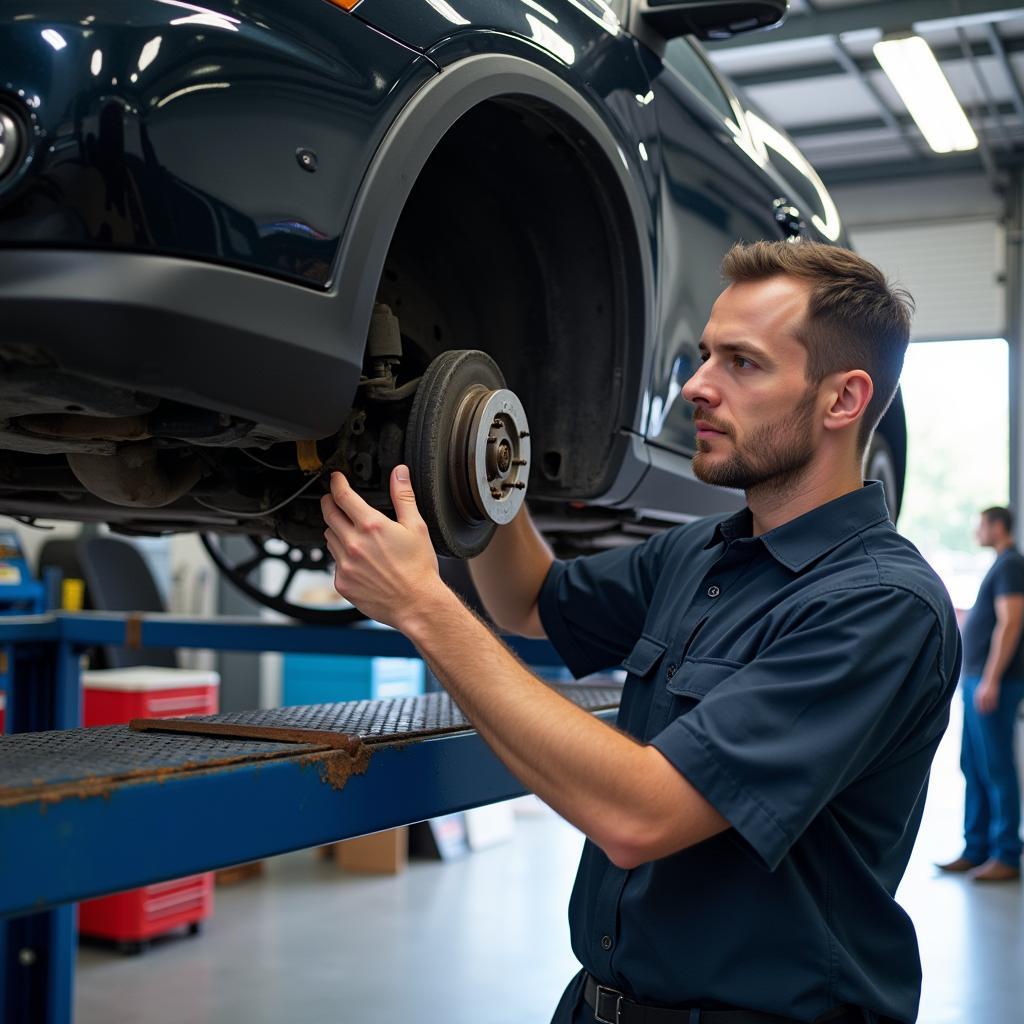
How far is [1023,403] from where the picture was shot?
8.52 m

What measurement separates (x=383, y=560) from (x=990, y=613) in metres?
5.09

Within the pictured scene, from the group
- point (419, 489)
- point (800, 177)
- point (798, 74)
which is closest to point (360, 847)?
point (800, 177)

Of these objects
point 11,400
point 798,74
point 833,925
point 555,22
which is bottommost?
point 833,925

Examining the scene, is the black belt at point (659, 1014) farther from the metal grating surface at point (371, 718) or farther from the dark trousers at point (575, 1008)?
the metal grating surface at point (371, 718)

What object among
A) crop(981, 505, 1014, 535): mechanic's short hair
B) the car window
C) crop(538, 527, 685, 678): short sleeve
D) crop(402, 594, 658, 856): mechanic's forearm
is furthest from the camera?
crop(981, 505, 1014, 535): mechanic's short hair

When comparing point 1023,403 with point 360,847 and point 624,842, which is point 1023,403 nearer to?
point 360,847

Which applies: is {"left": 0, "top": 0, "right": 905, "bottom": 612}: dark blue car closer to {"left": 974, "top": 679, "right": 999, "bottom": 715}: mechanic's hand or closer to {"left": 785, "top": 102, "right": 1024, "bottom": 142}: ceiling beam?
{"left": 974, "top": 679, "right": 999, "bottom": 715}: mechanic's hand

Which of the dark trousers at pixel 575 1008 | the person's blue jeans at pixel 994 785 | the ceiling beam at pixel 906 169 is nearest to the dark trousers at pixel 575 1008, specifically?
the dark trousers at pixel 575 1008

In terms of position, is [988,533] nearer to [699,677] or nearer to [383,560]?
[699,677]

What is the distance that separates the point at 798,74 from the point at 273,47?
288 inches

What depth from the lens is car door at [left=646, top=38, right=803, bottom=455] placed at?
78.2 inches

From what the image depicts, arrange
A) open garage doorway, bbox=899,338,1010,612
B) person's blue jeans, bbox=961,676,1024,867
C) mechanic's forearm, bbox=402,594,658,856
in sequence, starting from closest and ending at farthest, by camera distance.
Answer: mechanic's forearm, bbox=402,594,658,856
person's blue jeans, bbox=961,676,1024,867
open garage doorway, bbox=899,338,1010,612

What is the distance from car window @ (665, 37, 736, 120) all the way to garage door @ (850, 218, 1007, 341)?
22.3 feet

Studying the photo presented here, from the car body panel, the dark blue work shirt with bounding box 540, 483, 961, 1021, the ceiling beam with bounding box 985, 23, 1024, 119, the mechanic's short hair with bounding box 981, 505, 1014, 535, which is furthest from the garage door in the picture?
the car body panel
